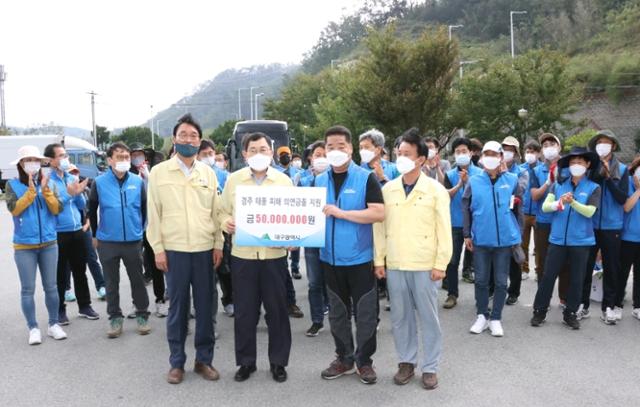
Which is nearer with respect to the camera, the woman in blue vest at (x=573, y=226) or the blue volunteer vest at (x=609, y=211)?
the woman in blue vest at (x=573, y=226)

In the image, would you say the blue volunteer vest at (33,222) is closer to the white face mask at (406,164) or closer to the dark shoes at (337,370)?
the dark shoes at (337,370)

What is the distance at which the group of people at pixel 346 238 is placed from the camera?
437cm

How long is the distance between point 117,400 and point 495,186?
4.16 metres

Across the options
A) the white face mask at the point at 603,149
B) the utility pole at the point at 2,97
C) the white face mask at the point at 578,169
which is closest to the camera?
the white face mask at the point at 578,169

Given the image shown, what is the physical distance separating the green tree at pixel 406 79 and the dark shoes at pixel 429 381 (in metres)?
18.0

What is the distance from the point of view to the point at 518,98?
74.5 ft

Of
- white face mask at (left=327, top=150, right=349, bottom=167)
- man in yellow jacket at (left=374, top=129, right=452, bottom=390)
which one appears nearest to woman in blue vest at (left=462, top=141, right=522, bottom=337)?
man in yellow jacket at (left=374, top=129, right=452, bottom=390)

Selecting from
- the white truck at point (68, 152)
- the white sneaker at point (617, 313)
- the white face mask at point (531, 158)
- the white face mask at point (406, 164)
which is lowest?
the white sneaker at point (617, 313)

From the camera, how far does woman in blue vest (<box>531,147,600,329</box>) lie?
5.54m

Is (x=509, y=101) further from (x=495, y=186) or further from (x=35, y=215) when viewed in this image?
(x=35, y=215)

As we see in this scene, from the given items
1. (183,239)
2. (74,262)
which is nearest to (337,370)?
(183,239)

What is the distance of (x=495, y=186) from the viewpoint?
222 inches

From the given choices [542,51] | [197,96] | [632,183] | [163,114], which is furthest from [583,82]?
[163,114]

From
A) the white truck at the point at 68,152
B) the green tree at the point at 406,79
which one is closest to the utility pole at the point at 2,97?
the white truck at the point at 68,152
